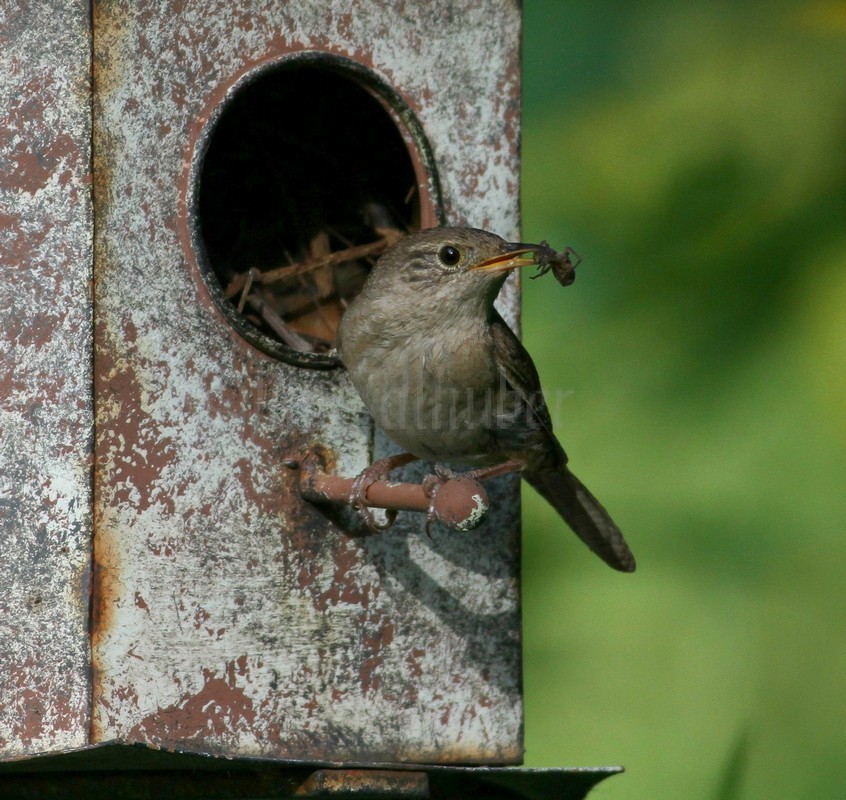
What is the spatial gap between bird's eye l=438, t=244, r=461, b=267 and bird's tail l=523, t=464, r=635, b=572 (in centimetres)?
76

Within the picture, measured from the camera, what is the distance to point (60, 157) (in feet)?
9.54

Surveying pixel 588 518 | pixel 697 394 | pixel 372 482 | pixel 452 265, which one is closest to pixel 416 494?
pixel 372 482

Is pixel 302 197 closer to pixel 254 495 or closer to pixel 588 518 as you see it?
pixel 254 495

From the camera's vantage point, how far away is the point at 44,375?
288 centimetres

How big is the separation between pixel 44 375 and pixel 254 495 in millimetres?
572

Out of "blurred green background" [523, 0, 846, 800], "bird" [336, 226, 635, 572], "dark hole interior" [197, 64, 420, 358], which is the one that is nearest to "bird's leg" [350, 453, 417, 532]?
"bird" [336, 226, 635, 572]

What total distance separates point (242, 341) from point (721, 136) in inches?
130

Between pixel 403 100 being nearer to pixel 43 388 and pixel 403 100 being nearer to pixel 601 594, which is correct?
pixel 43 388

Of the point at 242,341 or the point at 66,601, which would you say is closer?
the point at 66,601

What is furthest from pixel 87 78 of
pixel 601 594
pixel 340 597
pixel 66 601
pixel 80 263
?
pixel 601 594

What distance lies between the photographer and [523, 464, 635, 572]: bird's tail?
12.6ft

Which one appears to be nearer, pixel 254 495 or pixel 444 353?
pixel 254 495

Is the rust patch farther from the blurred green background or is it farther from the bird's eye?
the blurred green background

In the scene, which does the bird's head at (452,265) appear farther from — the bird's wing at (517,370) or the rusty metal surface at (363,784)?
the rusty metal surface at (363,784)
